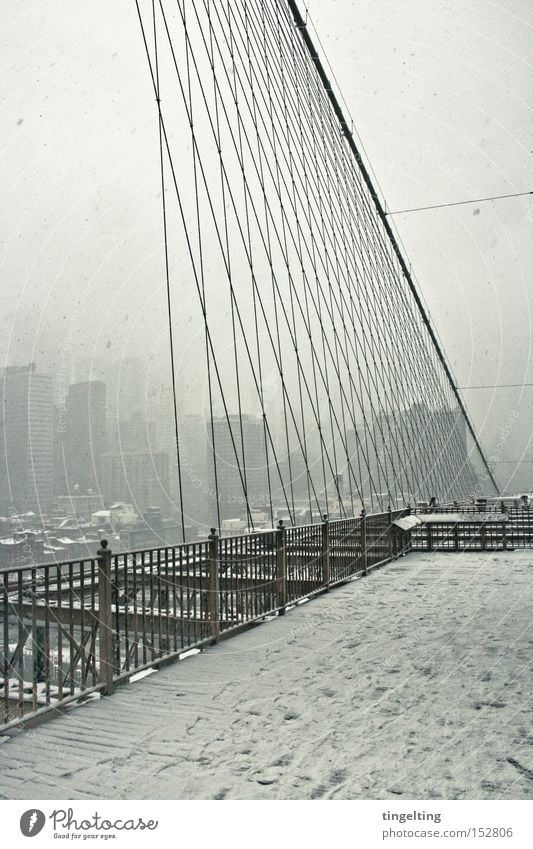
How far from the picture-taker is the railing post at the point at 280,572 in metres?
6.58

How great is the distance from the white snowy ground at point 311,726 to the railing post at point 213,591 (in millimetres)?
166

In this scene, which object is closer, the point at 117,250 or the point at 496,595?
the point at 496,595

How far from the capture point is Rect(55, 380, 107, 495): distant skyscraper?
1190cm

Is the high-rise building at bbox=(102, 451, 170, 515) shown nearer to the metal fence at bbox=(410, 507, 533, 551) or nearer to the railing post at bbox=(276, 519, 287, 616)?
the metal fence at bbox=(410, 507, 533, 551)

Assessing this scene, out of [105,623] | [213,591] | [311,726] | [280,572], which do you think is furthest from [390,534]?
[311,726]

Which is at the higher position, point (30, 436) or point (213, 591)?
point (30, 436)

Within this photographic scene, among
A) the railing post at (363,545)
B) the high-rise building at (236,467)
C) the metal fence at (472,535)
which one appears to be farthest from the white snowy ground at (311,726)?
the metal fence at (472,535)

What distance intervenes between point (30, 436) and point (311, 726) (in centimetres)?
1021

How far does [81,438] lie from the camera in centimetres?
1338

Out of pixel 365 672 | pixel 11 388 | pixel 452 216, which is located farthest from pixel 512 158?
pixel 365 672

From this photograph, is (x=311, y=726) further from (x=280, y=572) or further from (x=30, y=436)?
(x=30, y=436)

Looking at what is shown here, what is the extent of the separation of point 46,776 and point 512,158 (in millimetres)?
24057

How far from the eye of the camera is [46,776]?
2752 mm
